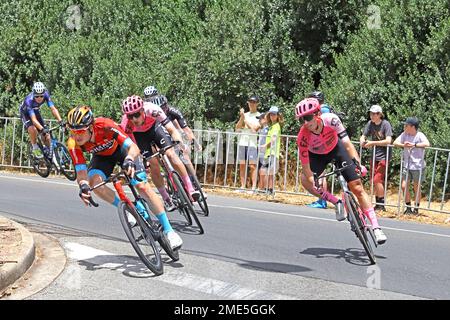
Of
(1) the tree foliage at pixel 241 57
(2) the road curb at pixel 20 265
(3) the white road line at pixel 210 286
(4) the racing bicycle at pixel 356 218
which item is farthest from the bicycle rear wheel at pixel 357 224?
(1) the tree foliage at pixel 241 57

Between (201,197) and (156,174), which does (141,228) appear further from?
(201,197)

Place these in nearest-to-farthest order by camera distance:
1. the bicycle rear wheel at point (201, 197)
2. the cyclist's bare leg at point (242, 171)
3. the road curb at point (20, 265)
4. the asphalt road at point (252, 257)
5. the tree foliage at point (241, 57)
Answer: the road curb at point (20, 265), the asphalt road at point (252, 257), the bicycle rear wheel at point (201, 197), the cyclist's bare leg at point (242, 171), the tree foliage at point (241, 57)

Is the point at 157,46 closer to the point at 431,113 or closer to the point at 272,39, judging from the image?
the point at 272,39

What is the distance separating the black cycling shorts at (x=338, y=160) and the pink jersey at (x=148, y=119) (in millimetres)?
2445

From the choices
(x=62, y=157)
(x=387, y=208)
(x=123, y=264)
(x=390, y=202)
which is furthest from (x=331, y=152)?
(x=62, y=157)

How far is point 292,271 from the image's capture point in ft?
27.7

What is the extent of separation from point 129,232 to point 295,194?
8269 mm

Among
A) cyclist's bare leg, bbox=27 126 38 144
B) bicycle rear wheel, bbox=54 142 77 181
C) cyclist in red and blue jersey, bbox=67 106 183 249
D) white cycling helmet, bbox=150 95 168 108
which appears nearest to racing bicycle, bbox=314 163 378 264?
cyclist in red and blue jersey, bbox=67 106 183 249

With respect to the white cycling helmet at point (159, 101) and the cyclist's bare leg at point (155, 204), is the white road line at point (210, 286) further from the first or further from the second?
the white cycling helmet at point (159, 101)

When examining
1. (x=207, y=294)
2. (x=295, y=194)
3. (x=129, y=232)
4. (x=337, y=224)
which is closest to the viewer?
(x=207, y=294)

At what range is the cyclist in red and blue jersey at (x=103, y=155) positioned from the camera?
8.23 metres

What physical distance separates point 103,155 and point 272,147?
22.9ft

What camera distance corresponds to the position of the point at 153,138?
11211 millimetres

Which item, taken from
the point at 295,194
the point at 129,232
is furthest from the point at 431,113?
the point at 129,232
